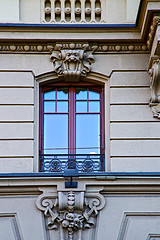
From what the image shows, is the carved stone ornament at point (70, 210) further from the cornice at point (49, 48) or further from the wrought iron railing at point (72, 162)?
the cornice at point (49, 48)

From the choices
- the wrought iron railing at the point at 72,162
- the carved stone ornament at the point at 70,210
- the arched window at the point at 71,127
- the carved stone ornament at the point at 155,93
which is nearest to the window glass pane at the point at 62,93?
the arched window at the point at 71,127

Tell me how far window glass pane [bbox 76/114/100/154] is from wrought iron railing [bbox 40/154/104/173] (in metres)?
0.21

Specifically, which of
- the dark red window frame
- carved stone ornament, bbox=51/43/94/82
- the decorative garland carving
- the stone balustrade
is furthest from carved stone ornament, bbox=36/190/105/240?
the stone balustrade

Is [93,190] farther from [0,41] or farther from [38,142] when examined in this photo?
[0,41]

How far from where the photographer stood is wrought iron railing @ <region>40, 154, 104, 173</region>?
52.5 feet

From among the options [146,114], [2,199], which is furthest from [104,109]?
[2,199]

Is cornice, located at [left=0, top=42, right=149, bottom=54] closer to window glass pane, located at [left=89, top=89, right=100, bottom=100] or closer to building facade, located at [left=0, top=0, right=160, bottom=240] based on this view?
building facade, located at [left=0, top=0, right=160, bottom=240]

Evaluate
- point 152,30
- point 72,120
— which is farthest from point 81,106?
point 152,30

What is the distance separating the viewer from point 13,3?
16656 millimetres

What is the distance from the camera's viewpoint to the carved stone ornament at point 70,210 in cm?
1523

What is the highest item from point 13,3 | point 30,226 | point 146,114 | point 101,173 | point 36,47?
point 13,3

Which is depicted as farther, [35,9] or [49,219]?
[35,9]

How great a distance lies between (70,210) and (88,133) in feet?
7.01

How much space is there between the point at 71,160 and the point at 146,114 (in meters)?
2.08
